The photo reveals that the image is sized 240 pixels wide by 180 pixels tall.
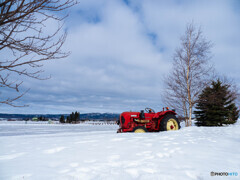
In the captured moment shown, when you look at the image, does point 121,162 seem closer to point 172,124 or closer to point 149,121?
point 149,121

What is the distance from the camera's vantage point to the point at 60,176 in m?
2.66

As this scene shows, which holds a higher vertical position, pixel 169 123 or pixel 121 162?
pixel 169 123

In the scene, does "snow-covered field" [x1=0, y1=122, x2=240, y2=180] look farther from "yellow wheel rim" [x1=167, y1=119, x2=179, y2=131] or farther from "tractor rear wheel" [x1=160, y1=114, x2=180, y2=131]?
"yellow wheel rim" [x1=167, y1=119, x2=179, y2=131]

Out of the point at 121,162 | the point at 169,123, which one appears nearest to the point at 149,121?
the point at 169,123

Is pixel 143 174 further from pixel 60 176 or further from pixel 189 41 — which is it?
pixel 189 41

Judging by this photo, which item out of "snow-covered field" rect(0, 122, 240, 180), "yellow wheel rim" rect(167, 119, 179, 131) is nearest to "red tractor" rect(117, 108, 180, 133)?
"yellow wheel rim" rect(167, 119, 179, 131)

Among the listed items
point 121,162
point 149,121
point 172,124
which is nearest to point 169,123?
point 172,124

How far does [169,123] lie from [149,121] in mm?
889

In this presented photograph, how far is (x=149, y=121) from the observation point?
8172 mm

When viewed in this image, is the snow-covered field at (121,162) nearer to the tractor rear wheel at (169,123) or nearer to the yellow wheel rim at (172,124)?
the tractor rear wheel at (169,123)

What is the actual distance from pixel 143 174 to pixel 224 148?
2407mm

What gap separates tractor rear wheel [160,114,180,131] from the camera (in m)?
7.83

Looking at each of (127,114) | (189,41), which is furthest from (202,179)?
(189,41)

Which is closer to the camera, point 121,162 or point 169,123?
A: point 121,162
